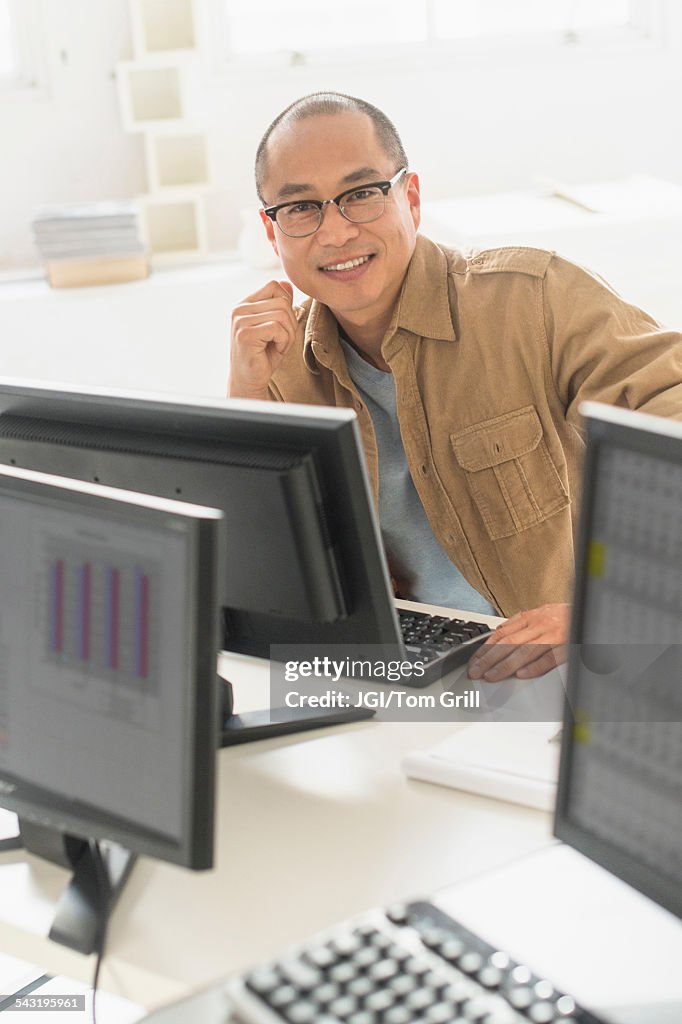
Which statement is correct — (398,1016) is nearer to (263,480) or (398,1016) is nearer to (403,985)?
(403,985)

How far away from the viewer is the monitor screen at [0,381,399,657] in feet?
4.17

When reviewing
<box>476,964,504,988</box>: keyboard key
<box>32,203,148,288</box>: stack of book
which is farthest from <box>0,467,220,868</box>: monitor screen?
<box>32,203,148,288</box>: stack of book

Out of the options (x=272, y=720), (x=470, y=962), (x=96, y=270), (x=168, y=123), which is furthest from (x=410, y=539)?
(x=168, y=123)

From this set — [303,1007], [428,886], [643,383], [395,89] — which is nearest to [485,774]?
[428,886]

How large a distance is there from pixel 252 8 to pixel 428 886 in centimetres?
269

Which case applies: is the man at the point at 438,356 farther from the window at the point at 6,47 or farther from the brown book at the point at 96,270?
the window at the point at 6,47

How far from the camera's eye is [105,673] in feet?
3.51

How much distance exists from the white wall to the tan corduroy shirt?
1.45 metres

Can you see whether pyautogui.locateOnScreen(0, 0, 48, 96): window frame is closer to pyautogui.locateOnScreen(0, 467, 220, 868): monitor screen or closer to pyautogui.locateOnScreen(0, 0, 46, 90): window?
pyautogui.locateOnScreen(0, 0, 46, 90): window

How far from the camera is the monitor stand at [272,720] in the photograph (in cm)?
144

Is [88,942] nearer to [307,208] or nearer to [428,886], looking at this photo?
[428,886]

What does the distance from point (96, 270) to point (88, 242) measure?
71mm

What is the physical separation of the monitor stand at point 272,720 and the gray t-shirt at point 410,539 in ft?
1.88

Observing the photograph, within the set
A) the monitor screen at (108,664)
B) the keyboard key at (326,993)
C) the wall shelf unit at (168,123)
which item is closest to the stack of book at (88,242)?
the wall shelf unit at (168,123)
